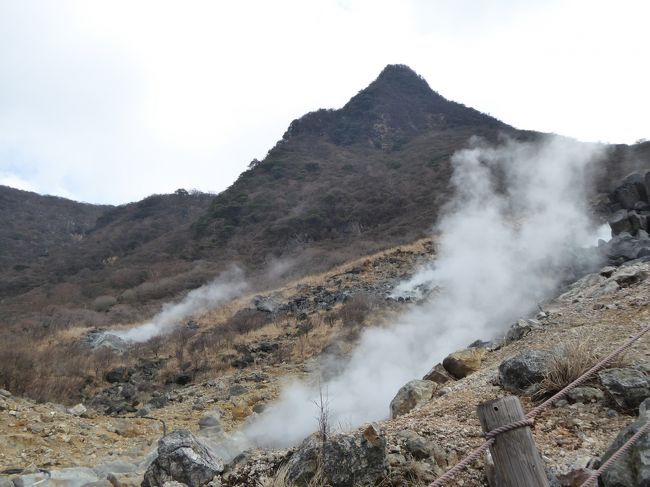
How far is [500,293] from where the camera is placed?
12.3 meters

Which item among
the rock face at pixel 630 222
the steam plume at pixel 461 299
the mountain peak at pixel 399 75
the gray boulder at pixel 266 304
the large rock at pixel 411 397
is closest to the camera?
the large rock at pixel 411 397

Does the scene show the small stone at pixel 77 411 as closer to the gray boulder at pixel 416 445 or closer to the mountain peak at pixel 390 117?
the gray boulder at pixel 416 445

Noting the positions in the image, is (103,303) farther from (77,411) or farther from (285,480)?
(285,480)

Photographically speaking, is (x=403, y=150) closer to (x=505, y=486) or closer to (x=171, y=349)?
(x=171, y=349)

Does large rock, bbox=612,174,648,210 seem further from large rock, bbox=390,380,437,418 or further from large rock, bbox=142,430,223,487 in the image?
large rock, bbox=142,430,223,487

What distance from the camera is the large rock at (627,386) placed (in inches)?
142

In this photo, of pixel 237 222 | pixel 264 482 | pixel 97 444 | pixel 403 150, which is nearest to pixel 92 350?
pixel 97 444

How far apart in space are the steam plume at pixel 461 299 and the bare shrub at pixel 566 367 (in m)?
2.16

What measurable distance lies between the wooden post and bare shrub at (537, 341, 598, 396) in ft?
7.62

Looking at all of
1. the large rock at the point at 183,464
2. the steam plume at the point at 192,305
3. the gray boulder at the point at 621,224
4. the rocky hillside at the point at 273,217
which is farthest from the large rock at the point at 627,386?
the rocky hillside at the point at 273,217

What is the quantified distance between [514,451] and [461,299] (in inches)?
435

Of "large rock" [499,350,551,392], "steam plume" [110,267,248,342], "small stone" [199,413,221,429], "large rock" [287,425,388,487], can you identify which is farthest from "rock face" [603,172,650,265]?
"steam plume" [110,267,248,342]

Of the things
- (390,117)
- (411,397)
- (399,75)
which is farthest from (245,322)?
(399,75)

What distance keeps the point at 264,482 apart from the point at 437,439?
1.36m
